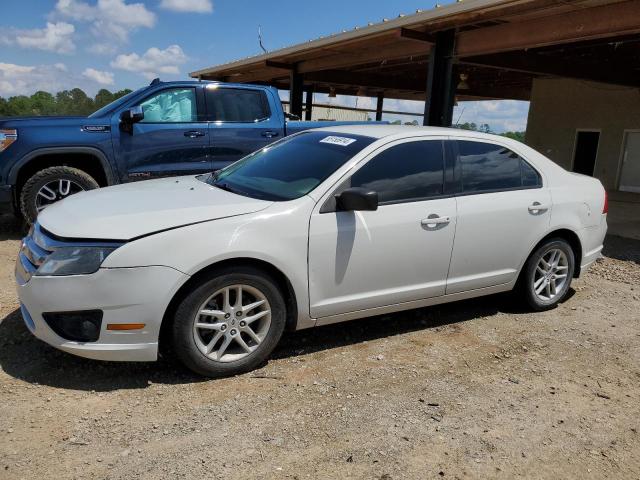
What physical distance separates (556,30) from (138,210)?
24.9ft

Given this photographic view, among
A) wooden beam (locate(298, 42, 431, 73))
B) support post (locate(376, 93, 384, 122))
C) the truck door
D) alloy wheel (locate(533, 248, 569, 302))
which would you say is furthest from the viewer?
support post (locate(376, 93, 384, 122))

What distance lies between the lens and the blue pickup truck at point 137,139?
6.38m

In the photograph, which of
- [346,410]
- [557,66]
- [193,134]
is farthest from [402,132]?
[557,66]

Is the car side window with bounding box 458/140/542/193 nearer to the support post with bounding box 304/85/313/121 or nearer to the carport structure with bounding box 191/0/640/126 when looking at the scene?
the carport structure with bounding box 191/0/640/126

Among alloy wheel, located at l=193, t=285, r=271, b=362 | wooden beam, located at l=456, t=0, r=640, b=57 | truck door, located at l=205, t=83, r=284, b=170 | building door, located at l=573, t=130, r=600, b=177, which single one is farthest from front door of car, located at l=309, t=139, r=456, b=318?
building door, located at l=573, t=130, r=600, b=177

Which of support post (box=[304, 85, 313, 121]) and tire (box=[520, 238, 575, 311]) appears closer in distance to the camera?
tire (box=[520, 238, 575, 311])

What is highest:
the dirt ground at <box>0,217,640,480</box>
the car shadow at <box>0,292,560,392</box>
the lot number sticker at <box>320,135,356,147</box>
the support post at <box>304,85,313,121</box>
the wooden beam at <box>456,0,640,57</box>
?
the wooden beam at <box>456,0,640,57</box>

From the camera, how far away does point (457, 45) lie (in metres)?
10.0

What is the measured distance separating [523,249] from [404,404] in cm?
206

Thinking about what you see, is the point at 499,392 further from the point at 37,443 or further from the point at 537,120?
the point at 537,120

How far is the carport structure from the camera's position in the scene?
7975mm

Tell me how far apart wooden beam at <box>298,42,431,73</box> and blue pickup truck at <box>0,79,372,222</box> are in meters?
4.39

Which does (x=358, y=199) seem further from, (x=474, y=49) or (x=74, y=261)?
(x=474, y=49)

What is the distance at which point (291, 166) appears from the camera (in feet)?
13.5
